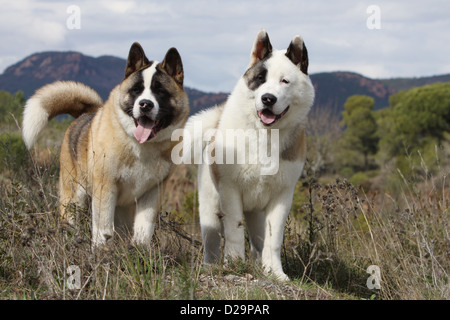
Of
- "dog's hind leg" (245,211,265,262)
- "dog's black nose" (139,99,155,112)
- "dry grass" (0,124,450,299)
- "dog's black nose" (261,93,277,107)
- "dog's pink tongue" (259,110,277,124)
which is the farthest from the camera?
"dog's hind leg" (245,211,265,262)

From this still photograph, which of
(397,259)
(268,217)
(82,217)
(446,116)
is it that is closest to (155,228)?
(82,217)

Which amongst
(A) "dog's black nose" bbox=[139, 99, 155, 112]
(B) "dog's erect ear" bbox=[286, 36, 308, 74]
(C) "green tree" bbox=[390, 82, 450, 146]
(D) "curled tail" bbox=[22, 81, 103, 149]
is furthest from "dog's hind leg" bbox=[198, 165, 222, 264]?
(C) "green tree" bbox=[390, 82, 450, 146]

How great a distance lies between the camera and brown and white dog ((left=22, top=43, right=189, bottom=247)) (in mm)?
4590

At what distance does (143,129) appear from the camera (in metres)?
4.58

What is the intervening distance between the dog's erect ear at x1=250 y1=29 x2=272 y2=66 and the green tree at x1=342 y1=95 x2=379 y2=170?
34.1 metres

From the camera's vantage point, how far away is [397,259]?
4.82 meters

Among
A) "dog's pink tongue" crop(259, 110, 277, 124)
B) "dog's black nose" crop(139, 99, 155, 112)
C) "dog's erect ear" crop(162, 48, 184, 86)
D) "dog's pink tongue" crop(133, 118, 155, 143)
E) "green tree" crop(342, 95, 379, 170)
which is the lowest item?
"green tree" crop(342, 95, 379, 170)

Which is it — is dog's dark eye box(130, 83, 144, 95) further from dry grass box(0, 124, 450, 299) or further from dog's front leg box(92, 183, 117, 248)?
dry grass box(0, 124, 450, 299)

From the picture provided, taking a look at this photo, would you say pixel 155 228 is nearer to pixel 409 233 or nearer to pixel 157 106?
pixel 157 106

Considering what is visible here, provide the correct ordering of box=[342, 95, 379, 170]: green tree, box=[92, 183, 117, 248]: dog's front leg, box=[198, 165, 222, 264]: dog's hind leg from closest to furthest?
box=[92, 183, 117, 248]: dog's front leg < box=[198, 165, 222, 264]: dog's hind leg < box=[342, 95, 379, 170]: green tree

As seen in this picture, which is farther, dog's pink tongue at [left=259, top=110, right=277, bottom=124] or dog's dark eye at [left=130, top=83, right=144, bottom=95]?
dog's dark eye at [left=130, top=83, right=144, bottom=95]

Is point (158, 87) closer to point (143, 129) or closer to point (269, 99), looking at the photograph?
point (143, 129)
